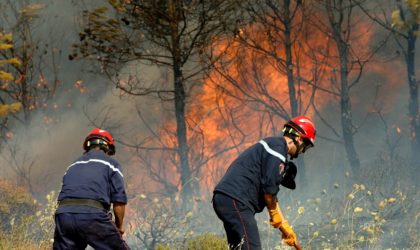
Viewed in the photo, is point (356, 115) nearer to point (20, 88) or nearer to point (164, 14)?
point (164, 14)

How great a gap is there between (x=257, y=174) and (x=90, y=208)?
5.10 feet

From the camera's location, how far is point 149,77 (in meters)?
19.1

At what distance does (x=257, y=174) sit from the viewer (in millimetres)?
6184

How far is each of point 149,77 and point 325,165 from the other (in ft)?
18.3

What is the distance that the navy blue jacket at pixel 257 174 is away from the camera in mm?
6047

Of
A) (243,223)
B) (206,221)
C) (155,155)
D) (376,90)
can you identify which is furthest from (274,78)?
(243,223)

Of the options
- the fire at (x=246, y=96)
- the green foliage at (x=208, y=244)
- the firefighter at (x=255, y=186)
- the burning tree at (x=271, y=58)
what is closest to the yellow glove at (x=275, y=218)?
the firefighter at (x=255, y=186)

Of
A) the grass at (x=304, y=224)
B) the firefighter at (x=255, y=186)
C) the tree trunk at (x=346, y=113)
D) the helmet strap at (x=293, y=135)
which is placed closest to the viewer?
the firefighter at (x=255, y=186)

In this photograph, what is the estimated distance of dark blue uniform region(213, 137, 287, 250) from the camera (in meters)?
6.09

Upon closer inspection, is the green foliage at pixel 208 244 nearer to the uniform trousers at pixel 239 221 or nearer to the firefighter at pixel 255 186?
the firefighter at pixel 255 186

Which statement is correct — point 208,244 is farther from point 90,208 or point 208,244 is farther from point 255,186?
point 90,208

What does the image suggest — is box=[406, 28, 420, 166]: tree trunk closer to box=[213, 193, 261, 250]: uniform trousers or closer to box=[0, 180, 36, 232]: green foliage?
box=[0, 180, 36, 232]: green foliage

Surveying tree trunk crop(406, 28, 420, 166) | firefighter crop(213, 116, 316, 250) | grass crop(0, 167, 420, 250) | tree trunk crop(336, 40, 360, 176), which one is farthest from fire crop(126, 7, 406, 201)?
firefighter crop(213, 116, 316, 250)

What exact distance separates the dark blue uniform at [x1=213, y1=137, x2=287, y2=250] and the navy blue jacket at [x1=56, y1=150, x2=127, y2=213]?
0.96 m
